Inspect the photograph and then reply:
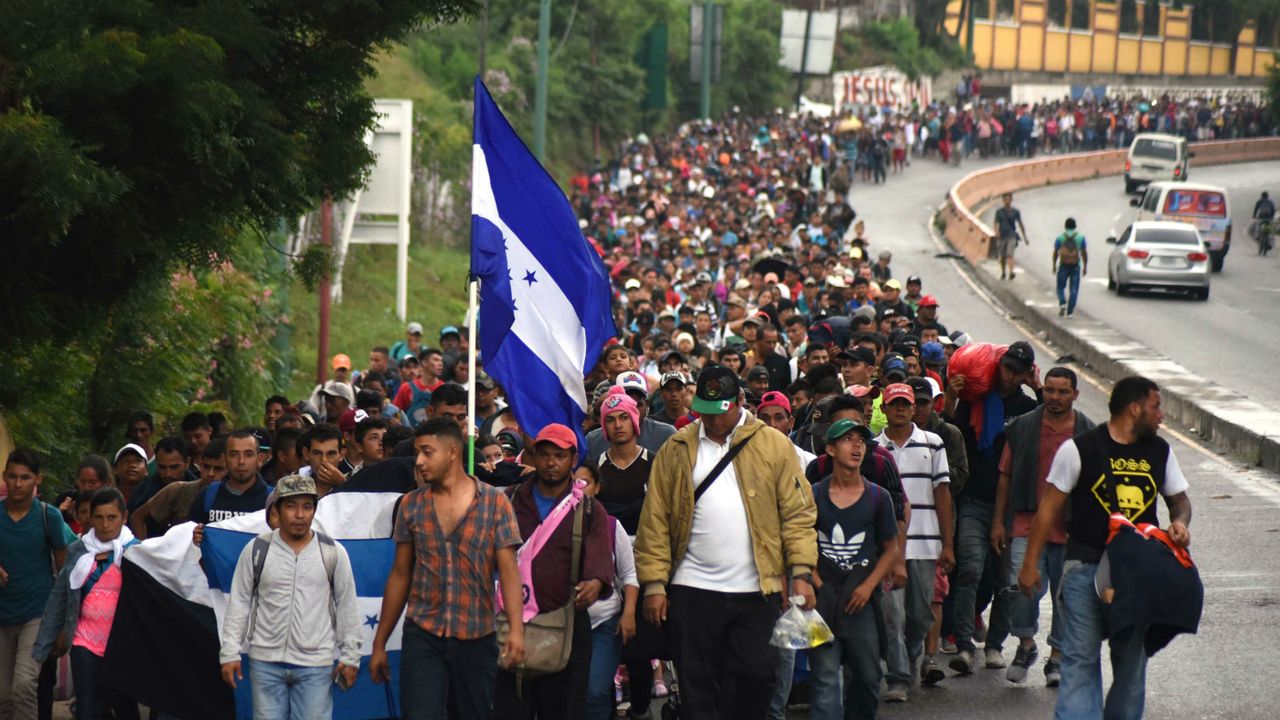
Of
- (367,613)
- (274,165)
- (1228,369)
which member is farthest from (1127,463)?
(1228,369)

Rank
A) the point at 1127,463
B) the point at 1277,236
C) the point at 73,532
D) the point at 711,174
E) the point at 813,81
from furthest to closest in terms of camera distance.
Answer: the point at 813,81
the point at 1277,236
the point at 711,174
the point at 73,532
the point at 1127,463

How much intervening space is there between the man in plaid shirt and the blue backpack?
6419 mm

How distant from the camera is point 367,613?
8.80 meters

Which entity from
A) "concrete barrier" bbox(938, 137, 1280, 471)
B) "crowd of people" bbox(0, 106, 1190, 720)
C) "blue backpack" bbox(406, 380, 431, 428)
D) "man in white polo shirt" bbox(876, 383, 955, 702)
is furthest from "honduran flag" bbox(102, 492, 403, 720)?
"concrete barrier" bbox(938, 137, 1280, 471)

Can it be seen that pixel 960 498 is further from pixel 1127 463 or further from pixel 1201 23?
pixel 1201 23

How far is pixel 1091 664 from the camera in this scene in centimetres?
828

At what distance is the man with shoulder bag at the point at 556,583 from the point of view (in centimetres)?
812

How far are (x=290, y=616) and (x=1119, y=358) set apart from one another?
60.5ft

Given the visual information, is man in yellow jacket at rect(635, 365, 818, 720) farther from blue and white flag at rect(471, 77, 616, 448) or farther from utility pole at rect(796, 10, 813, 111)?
utility pole at rect(796, 10, 813, 111)

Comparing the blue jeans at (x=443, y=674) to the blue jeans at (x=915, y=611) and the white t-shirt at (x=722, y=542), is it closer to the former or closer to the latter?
the white t-shirt at (x=722, y=542)

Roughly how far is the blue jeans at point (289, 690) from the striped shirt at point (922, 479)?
363cm

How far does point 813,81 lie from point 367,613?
66878mm

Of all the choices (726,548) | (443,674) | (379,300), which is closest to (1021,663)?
(726,548)

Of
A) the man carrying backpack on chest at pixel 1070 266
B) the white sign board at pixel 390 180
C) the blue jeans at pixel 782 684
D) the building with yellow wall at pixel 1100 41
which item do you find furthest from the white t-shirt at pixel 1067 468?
the building with yellow wall at pixel 1100 41
